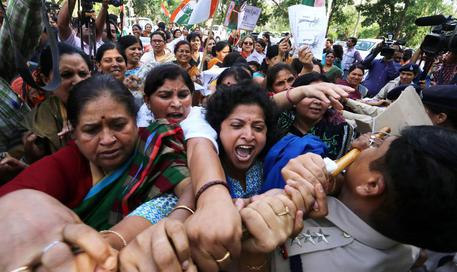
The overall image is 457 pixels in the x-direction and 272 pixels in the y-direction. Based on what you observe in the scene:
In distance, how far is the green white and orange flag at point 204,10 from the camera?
15.2 feet

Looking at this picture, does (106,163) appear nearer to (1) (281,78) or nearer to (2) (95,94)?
(2) (95,94)

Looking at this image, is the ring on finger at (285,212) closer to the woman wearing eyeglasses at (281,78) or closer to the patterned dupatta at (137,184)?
the patterned dupatta at (137,184)

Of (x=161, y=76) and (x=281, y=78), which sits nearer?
(x=161, y=76)

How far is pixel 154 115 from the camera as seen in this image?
2342 millimetres

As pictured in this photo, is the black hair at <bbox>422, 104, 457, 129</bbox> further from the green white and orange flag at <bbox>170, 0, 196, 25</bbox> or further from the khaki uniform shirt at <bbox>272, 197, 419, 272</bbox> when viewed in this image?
the green white and orange flag at <bbox>170, 0, 196, 25</bbox>

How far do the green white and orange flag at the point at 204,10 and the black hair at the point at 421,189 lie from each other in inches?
169

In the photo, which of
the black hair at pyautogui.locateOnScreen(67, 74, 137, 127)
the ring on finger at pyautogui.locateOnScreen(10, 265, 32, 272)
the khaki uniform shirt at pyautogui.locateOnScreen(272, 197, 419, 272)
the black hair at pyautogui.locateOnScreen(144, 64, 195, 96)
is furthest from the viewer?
A: the black hair at pyautogui.locateOnScreen(144, 64, 195, 96)

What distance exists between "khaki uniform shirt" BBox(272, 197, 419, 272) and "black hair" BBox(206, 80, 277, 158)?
761 millimetres

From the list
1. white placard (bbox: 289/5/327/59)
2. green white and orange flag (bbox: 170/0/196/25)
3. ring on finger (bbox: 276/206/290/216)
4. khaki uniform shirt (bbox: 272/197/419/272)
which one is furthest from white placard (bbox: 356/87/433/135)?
green white and orange flag (bbox: 170/0/196/25)

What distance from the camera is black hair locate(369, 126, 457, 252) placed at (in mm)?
836

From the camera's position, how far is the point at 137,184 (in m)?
1.21

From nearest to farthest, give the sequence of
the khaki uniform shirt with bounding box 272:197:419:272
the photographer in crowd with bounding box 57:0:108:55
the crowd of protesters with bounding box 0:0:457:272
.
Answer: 1. the crowd of protesters with bounding box 0:0:457:272
2. the khaki uniform shirt with bounding box 272:197:419:272
3. the photographer in crowd with bounding box 57:0:108:55

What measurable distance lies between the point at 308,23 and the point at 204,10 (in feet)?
5.68

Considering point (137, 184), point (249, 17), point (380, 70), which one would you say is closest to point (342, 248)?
point (137, 184)
